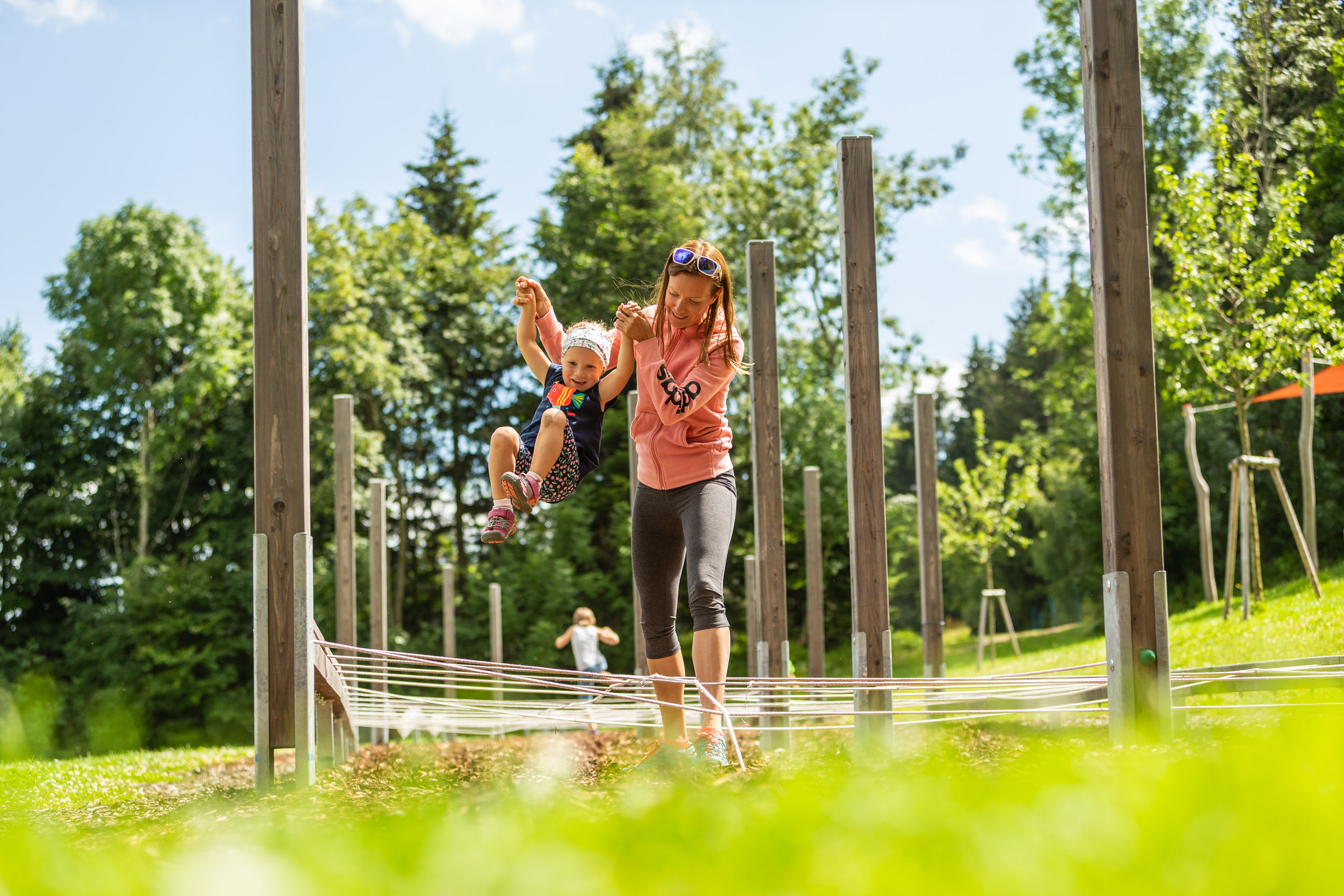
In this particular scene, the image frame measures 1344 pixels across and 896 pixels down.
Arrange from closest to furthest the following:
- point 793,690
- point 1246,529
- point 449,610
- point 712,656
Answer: point 712,656, point 793,690, point 1246,529, point 449,610

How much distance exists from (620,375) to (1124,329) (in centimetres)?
165

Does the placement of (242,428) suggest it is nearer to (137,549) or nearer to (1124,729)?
(137,549)

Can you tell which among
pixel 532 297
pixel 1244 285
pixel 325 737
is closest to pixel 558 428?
pixel 532 297

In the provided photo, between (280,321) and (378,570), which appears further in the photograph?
(378,570)

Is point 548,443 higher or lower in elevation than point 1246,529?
higher

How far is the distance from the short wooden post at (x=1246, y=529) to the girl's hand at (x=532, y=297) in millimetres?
5608

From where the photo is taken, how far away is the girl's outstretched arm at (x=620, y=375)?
355 centimetres

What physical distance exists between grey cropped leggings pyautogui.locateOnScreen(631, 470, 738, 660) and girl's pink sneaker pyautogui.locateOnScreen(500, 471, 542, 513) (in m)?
0.37

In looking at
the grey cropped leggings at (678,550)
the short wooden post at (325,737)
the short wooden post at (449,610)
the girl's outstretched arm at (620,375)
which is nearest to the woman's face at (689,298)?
the girl's outstretched arm at (620,375)

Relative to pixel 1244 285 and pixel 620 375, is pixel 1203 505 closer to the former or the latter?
pixel 1244 285

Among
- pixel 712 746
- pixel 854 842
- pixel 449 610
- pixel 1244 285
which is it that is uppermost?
pixel 1244 285

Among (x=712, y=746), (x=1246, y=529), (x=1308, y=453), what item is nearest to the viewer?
(x=712, y=746)

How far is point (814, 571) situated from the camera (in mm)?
8773

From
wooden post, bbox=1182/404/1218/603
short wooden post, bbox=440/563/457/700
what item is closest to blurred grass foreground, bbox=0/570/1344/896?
wooden post, bbox=1182/404/1218/603
